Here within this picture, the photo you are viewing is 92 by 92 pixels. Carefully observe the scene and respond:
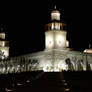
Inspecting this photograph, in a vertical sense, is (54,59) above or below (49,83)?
above

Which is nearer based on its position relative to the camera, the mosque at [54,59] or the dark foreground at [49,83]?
the dark foreground at [49,83]

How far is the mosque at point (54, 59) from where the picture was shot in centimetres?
4816

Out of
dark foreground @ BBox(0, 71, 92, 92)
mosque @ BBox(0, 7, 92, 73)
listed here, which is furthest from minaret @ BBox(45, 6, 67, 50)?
dark foreground @ BBox(0, 71, 92, 92)

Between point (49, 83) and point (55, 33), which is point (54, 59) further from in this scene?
point (49, 83)

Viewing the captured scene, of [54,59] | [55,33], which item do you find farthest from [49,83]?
[55,33]

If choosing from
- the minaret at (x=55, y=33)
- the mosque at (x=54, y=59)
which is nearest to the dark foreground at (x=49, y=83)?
the mosque at (x=54, y=59)

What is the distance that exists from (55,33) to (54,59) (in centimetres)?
635

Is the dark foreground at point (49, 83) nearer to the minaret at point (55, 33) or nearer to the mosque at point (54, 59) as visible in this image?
the mosque at point (54, 59)

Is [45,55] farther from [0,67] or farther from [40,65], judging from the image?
[0,67]

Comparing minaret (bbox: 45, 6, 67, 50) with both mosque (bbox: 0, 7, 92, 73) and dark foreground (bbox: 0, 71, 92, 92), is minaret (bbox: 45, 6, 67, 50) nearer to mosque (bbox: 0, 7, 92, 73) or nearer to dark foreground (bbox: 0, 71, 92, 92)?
mosque (bbox: 0, 7, 92, 73)

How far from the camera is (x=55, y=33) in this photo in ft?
175

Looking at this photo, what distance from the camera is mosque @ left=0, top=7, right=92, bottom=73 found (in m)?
48.2

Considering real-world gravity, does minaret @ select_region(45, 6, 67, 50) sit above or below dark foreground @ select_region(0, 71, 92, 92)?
above

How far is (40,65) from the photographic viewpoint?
49.9 meters
